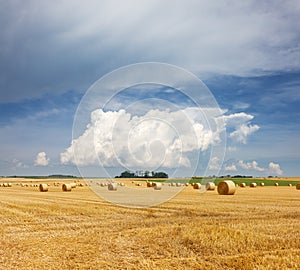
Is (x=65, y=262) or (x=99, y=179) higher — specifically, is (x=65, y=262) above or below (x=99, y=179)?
below

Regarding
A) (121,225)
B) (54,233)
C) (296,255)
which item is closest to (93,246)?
(54,233)

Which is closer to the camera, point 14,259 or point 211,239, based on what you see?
point 14,259

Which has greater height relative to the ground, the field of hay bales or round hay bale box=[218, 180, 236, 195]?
round hay bale box=[218, 180, 236, 195]

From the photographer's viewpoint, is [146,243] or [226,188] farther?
[226,188]

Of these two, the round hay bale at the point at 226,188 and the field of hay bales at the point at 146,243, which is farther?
the round hay bale at the point at 226,188

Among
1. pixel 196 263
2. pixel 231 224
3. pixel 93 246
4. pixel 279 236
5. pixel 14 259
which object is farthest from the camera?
pixel 231 224

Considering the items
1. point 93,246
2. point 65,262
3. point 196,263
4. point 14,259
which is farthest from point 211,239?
point 14,259

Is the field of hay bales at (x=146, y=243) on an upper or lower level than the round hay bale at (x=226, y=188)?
lower

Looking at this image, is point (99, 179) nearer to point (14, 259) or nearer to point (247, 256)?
point (14, 259)

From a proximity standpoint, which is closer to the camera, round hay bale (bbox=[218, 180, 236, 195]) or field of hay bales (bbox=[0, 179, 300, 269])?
Answer: field of hay bales (bbox=[0, 179, 300, 269])

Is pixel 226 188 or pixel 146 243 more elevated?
pixel 226 188

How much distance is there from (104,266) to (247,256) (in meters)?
2.91

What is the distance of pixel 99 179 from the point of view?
1402 centimetres

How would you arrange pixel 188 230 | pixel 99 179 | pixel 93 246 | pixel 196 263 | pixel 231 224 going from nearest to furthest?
pixel 196 263
pixel 93 246
pixel 188 230
pixel 231 224
pixel 99 179
